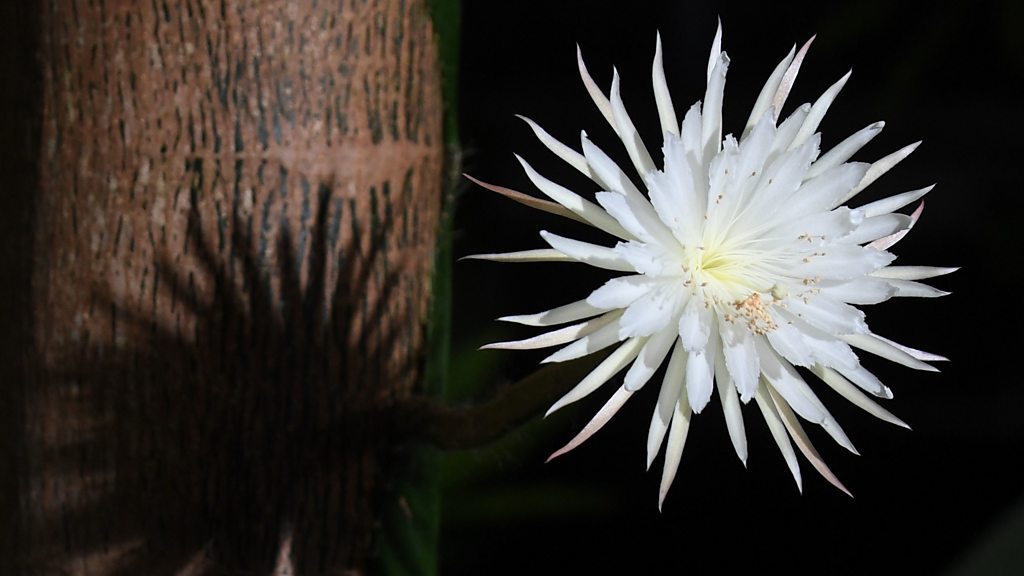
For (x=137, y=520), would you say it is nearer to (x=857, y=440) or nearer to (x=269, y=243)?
(x=269, y=243)

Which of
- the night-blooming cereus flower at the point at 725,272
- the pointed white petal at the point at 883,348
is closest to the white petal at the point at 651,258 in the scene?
the night-blooming cereus flower at the point at 725,272

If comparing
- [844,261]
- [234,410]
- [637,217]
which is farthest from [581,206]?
[234,410]

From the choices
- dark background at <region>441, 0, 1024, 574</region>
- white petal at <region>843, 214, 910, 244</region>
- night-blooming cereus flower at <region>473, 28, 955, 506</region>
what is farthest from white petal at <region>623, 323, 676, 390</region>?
dark background at <region>441, 0, 1024, 574</region>

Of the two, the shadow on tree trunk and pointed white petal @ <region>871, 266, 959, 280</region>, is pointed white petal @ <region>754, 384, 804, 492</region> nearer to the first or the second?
pointed white petal @ <region>871, 266, 959, 280</region>

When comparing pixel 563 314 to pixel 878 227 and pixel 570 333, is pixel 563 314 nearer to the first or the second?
pixel 570 333

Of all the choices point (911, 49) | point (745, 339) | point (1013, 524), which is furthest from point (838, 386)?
point (911, 49)

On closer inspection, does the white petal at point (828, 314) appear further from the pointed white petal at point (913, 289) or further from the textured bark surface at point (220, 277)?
the textured bark surface at point (220, 277)
